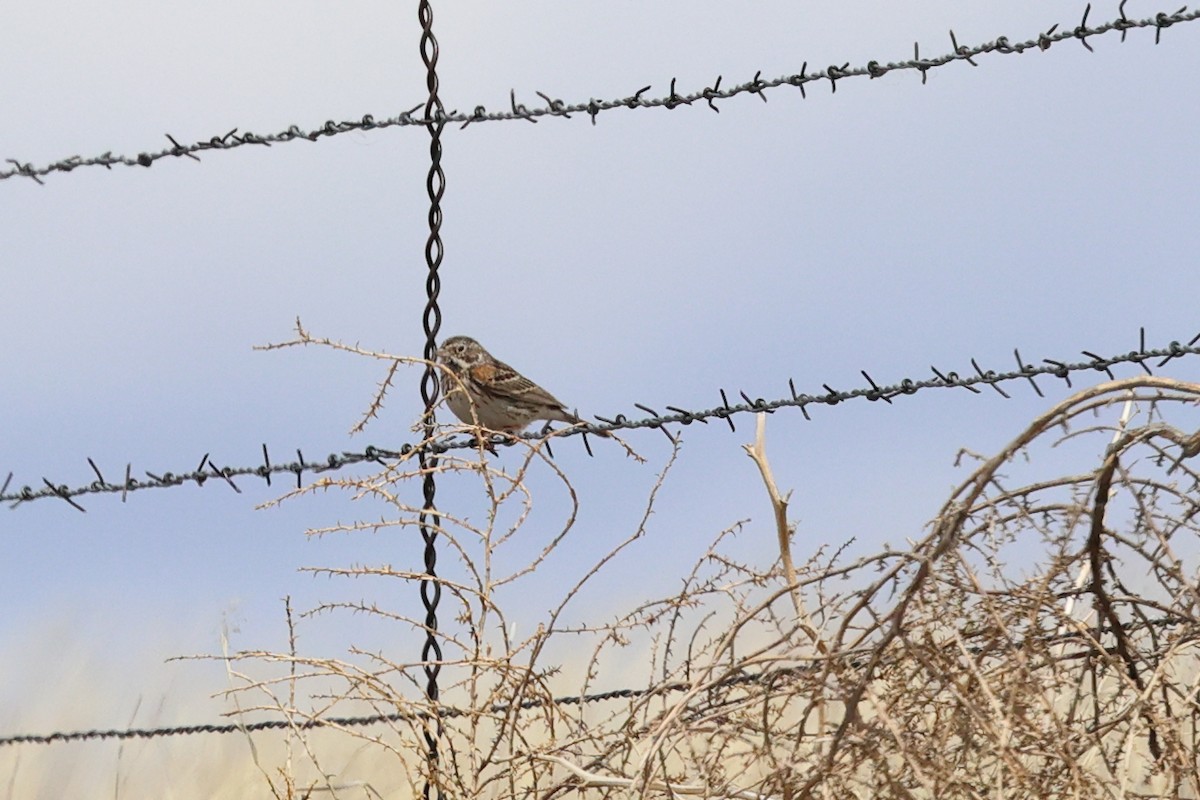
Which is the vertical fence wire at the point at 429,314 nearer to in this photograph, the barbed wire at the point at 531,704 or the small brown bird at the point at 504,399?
the barbed wire at the point at 531,704

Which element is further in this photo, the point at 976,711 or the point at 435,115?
the point at 435,115

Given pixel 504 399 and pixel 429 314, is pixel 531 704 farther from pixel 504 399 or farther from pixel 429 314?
pixel 504 399

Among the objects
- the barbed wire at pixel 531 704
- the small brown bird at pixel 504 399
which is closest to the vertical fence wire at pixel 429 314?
the barbed wire at pixel 531 704

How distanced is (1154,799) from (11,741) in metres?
5.07

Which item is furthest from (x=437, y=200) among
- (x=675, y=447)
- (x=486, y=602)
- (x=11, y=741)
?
(x=11, y=741)

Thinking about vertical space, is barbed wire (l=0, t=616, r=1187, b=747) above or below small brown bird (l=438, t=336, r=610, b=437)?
below

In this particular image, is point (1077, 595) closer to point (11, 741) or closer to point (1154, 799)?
point (1154, 799)

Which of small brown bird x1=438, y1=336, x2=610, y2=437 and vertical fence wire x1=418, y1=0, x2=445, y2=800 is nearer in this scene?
vertical fence wire x1=418, y1=0, x2=445, y2=800

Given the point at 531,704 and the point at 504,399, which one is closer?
the point at 531,704

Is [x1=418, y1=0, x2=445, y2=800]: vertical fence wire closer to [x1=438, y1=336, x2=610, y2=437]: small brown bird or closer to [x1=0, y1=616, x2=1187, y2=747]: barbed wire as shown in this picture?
[x1=0, y1=616, x2=1187, y2=747]: barbed wire

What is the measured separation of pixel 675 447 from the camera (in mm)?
4648

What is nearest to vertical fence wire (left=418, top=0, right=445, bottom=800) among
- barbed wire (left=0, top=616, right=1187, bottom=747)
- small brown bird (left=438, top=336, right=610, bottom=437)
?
barbed wire (left=0, top=616, right=1187, bottom=747)

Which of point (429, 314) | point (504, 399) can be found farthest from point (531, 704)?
point (504, 399)

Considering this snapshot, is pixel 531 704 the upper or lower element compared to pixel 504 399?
lower
